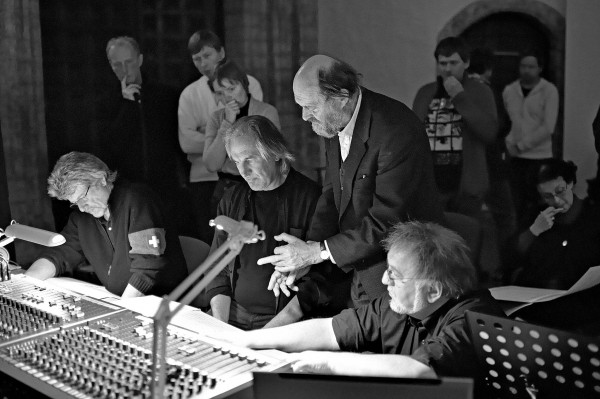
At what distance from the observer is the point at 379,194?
2.89 metres

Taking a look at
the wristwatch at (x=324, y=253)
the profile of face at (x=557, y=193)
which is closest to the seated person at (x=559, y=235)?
the profile of face at (x=557, y=193)

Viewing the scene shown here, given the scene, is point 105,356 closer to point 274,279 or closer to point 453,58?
point 274,279

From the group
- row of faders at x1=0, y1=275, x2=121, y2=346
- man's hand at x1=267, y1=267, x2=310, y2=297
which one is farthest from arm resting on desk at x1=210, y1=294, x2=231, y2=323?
row of faders at x1=0, y1=275, x2=121, y2=346

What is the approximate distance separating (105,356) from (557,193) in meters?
2.02

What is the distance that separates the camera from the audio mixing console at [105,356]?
6.80 ft

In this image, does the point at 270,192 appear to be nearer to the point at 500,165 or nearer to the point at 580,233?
the point at 500,165

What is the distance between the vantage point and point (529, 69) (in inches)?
119

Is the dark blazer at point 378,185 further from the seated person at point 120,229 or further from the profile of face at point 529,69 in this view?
the seated person at point 120,229

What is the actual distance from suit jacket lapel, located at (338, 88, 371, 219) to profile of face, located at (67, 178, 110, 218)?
1317 mm

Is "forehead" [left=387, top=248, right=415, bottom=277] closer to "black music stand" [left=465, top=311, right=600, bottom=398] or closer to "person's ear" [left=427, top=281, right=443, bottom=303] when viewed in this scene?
"person's ear" [left=427, top=281, right=443, bottom=303]

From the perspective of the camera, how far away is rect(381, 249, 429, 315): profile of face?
2322 mm

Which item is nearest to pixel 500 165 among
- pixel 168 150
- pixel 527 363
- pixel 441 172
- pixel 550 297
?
pixel 441 172

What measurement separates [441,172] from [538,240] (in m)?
0.55

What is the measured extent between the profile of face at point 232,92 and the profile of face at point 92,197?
2.54ft
